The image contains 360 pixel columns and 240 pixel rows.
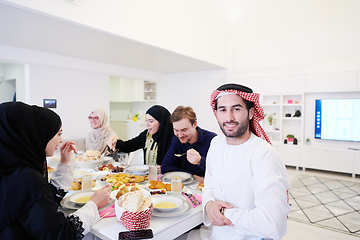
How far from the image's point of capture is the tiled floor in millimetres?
2695

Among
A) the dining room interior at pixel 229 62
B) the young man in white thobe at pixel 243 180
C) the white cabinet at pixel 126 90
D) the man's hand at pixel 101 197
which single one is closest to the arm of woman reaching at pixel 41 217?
the man's hand at pixel 101 197

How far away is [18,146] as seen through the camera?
3.62ft

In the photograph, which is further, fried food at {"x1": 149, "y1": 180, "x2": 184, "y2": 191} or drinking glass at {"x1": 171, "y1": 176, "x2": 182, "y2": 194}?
fried food at {"x1": 149, "y1": 180, "x2": 184, "y2": 191}

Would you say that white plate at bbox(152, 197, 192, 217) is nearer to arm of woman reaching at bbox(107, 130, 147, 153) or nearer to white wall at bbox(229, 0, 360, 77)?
arm of woman reaching at bbox(107, 130, 147, 153)

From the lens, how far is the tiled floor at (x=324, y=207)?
2.70 meters

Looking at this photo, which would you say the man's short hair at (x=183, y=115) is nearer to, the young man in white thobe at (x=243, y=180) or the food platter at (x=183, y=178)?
the food platter at (x=183, y=178)

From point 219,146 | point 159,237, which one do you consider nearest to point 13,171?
point 159,237

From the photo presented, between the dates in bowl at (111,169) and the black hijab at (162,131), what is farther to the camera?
the black hijab at (162,131)

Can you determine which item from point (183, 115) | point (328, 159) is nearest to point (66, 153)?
point (183, 115)

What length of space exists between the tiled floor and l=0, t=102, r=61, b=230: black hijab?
2534 millimetres

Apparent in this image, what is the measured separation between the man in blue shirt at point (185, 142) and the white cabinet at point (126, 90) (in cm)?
619

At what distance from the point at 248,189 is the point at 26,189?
1027mm

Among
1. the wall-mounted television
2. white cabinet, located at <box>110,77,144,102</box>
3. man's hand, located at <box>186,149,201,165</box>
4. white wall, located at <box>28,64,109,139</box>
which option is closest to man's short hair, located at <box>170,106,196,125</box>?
man's hand, located at <box>186,149,201,165</box>

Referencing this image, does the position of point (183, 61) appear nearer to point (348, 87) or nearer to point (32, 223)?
point (348, 87)
